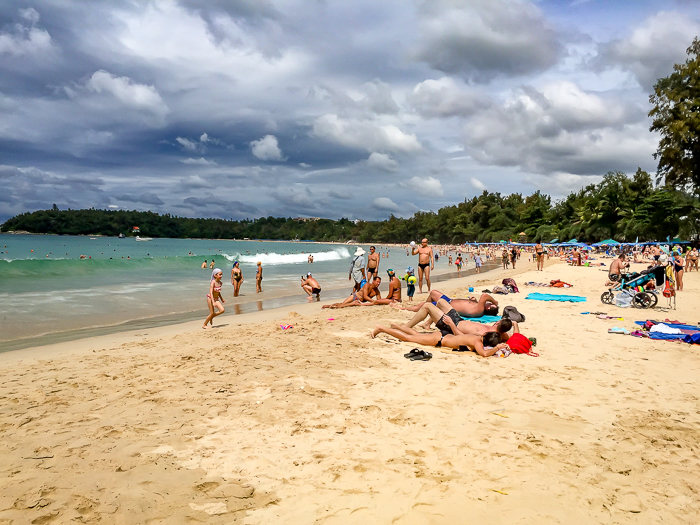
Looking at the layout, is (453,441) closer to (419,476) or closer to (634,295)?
(419,476)

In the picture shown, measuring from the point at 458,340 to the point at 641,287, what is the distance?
699cm

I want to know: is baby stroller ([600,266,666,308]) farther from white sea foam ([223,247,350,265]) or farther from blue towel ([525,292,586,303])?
white sea foam ([223,247,350,265])

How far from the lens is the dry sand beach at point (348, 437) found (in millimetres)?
2574

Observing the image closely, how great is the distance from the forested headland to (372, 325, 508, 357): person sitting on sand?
149 feet

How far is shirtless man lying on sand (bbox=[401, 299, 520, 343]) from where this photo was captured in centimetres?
665

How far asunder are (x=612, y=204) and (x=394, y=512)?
59254mm

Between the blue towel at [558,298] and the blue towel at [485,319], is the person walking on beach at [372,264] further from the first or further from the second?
the blue towel at [558,298]

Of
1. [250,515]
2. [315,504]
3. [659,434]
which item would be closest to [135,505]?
[250,515]

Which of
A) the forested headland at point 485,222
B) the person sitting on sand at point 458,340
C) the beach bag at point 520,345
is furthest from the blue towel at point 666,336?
the forested headland at point 485,222

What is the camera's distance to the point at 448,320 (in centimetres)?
693

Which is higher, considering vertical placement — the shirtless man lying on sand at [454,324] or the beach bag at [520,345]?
the shirtless man lying on sand at [454,324]

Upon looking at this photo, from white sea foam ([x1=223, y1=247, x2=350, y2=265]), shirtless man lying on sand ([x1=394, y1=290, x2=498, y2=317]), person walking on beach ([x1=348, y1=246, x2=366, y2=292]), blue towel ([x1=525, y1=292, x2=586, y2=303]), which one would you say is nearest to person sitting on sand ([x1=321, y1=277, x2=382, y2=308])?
person walking on beach ([x1=348, y1=246, x2=366, y2=292])

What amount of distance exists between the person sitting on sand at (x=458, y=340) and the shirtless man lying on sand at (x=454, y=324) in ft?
0.49

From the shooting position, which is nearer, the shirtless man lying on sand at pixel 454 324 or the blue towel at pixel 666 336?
the shirtless man lying on sand at pixel 454 324
